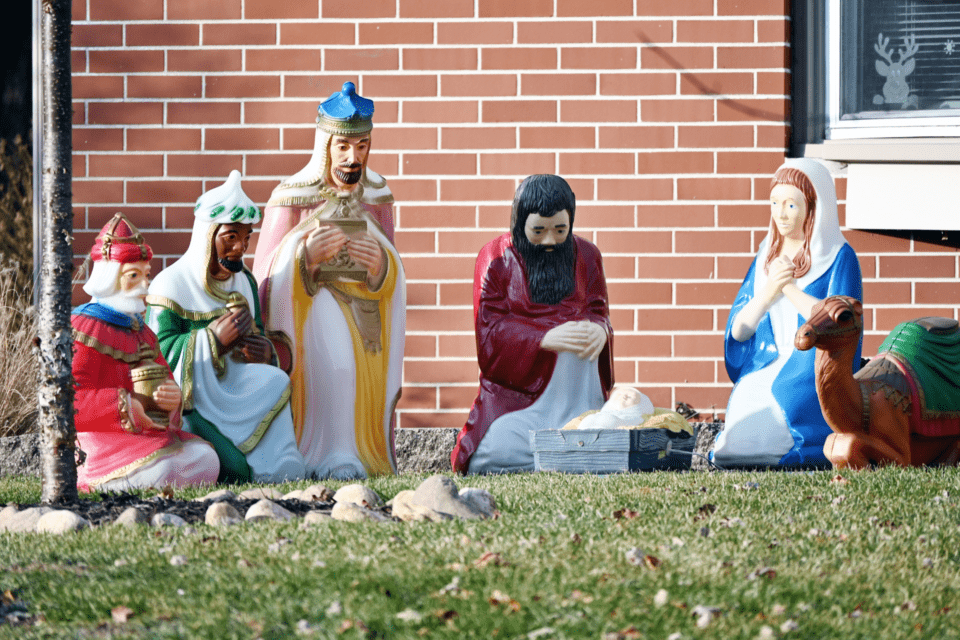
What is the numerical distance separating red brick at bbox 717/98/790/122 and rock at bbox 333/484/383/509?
410cm

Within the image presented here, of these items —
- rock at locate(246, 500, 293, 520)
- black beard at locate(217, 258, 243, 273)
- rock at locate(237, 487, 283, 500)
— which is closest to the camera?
rock at locate(246, 500, 293, 520)

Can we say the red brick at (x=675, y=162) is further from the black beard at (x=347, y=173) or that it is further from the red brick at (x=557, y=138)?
the black beard at (x=347, y=173)

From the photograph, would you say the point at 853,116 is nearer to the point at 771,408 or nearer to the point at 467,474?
the point at 771,408

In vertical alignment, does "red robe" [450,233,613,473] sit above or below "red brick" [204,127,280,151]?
below

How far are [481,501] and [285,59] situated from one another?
164 inches

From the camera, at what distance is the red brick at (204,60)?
25.8 ft

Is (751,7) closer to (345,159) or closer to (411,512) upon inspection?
(345,159)

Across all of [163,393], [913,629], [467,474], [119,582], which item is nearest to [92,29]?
[163,393]

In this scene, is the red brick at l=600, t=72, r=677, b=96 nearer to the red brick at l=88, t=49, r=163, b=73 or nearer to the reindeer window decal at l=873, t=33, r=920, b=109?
the reindeer window decal at l=873, t=33, r=920, b=109

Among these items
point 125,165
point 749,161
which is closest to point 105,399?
point 125,165

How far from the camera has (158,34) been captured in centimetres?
787

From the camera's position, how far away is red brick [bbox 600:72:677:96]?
788 centimetres

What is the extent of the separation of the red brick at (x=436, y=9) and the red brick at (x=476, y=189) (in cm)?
107

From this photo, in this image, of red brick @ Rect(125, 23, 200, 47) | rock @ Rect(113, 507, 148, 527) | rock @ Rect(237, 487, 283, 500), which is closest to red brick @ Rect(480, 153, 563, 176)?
red brick @ Rect(125, 23, 200, 47)
